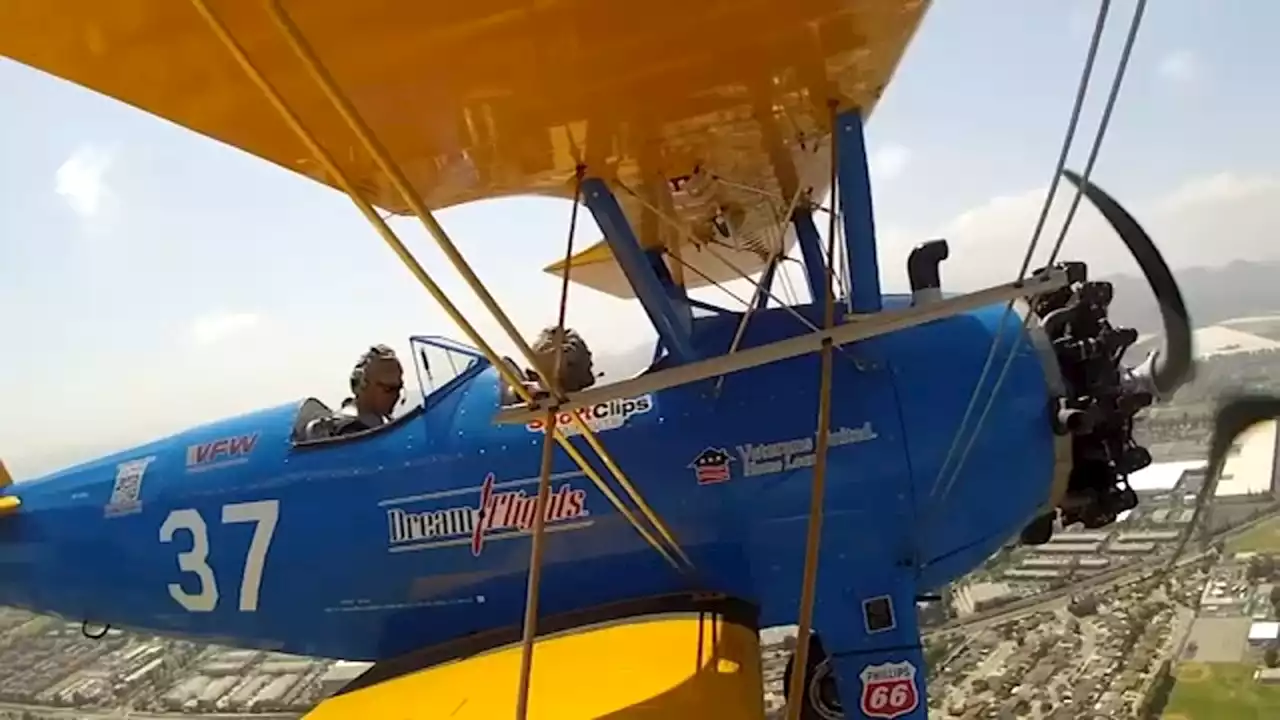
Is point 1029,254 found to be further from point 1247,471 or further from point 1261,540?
point 1261,540

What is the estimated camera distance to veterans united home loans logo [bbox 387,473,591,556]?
10.3 feet

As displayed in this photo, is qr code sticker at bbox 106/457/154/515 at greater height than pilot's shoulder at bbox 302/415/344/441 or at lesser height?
lesser

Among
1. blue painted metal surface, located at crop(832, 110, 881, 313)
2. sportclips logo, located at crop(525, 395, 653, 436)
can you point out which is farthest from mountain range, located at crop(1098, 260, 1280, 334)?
sportclips logo, located at crop(525, 395, 653, 436)

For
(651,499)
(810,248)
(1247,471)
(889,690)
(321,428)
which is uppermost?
(810,248)

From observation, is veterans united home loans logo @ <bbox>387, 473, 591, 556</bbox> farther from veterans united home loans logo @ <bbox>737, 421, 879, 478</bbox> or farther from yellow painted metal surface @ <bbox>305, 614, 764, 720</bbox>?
veterans united home loans logo @ <bbox>737, 421, 879, 478</bbox>

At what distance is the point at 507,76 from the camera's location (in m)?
1.96

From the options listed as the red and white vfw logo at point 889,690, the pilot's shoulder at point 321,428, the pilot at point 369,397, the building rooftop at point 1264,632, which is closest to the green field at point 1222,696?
the building rooftop at point 1264,632

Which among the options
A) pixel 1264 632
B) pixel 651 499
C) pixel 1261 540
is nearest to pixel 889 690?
pixel 651 499

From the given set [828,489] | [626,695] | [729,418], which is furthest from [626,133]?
[626,695]

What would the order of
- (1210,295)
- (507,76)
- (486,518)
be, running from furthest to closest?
(1210,295) → (486,518) → (507,76)

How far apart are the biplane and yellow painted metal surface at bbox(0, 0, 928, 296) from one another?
0.06ft

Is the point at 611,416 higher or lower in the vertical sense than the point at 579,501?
higher

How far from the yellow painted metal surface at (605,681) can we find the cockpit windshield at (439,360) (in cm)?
89

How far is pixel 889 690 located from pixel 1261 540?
11.7ft
